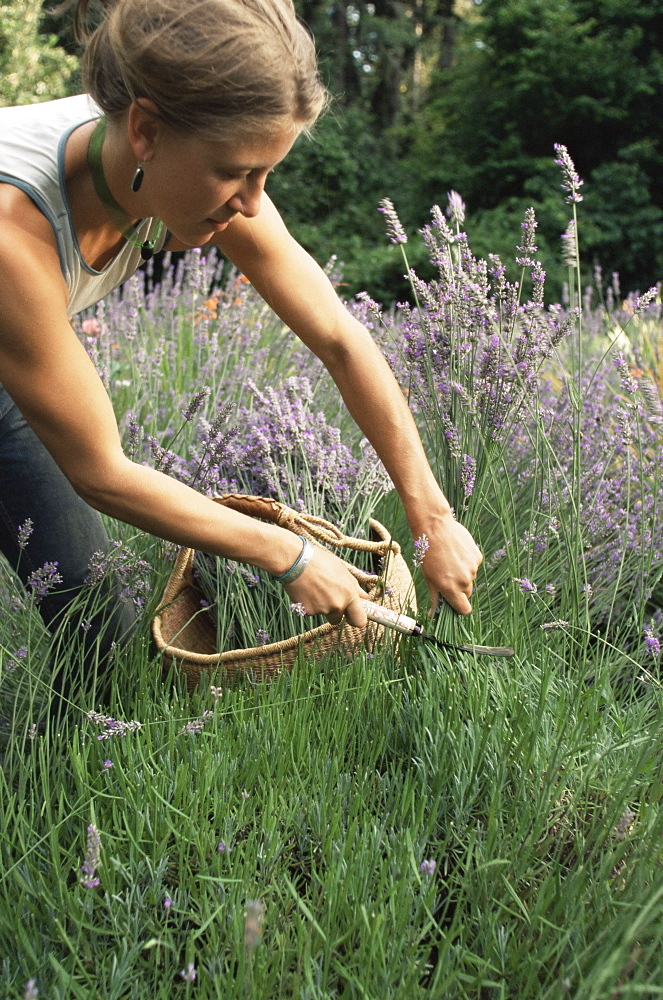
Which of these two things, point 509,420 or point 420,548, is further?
point 509,420

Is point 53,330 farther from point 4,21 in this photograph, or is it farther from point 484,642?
point 4,21

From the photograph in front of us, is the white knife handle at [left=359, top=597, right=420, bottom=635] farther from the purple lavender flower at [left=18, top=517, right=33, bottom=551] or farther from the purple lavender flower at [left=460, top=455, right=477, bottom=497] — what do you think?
the purple lavender flower at [left=18, top=517, right=33, bottom=551]

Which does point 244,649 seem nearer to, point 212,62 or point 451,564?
point 451,564

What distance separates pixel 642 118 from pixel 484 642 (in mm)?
→ 12309

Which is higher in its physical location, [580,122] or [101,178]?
[580,122]

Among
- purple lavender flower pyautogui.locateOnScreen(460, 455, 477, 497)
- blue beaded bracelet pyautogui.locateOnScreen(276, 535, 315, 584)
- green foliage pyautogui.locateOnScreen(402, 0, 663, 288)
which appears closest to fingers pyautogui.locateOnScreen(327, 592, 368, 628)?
blue beaded bracelet pyautogui.locateOnScreen(276, 535, 315, 584)

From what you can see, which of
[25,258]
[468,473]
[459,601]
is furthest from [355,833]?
[25,258]

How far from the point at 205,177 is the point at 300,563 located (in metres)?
0.75

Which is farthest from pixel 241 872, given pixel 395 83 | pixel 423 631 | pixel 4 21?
pixel 395 83

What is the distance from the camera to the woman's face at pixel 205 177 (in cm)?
152

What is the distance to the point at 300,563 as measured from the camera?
1.79 m

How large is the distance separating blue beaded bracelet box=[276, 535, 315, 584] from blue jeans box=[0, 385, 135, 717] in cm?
41

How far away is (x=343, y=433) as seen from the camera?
325 cm

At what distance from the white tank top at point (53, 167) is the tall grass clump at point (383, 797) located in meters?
0.49
